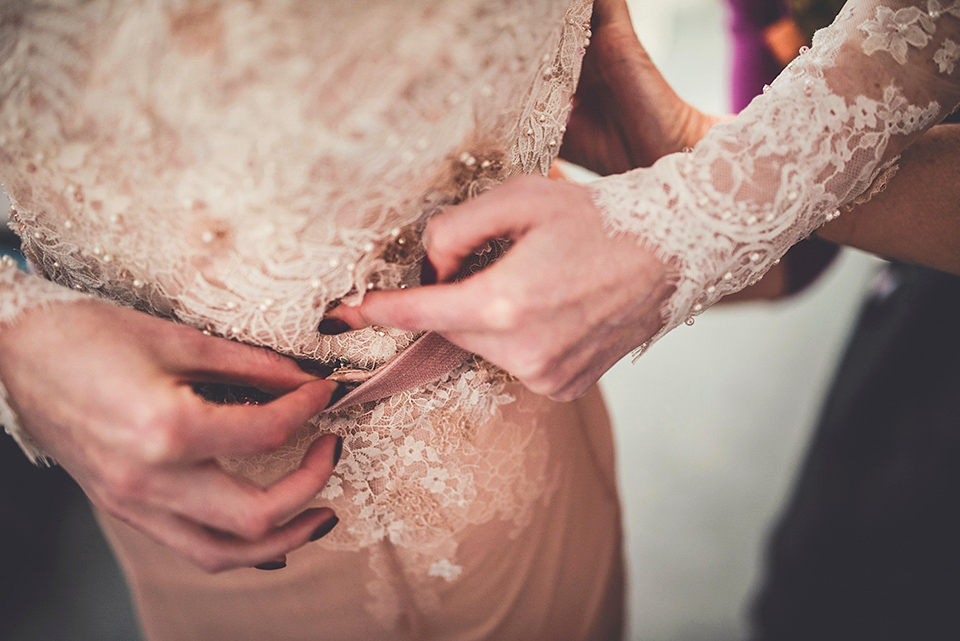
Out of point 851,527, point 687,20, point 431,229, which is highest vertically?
point 431,229

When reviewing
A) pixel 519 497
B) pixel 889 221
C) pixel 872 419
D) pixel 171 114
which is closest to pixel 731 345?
pixel 872 419

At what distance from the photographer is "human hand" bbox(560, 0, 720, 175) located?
66cm

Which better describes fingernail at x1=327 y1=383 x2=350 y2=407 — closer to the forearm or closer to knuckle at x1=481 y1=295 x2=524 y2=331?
knuckle at x1=481 y1=295 x2=524 y2=331

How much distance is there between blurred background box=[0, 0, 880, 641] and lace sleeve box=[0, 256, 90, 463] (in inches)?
51.7

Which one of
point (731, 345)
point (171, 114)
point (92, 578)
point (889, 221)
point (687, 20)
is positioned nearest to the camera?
point (171, 114)

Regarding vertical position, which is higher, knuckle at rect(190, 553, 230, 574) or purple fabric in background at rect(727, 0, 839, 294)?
knuckle at rect(190, 553, 230, 574)

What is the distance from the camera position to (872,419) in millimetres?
1138

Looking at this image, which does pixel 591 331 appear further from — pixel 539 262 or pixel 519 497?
pixel 519 497

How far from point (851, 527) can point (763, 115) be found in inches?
43.7

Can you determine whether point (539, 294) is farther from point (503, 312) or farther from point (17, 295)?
point (17, 295)

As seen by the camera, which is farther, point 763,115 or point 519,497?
point 519,497

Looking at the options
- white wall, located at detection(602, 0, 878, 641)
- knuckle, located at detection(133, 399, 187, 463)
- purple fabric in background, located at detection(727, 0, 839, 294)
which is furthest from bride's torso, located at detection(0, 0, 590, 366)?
white wall, located at detection(602, 0, 878, 641)

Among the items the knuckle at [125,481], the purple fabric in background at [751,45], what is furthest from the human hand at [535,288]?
the purple fabric in background at [751,45]

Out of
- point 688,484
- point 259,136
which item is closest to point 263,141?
point 259,136
